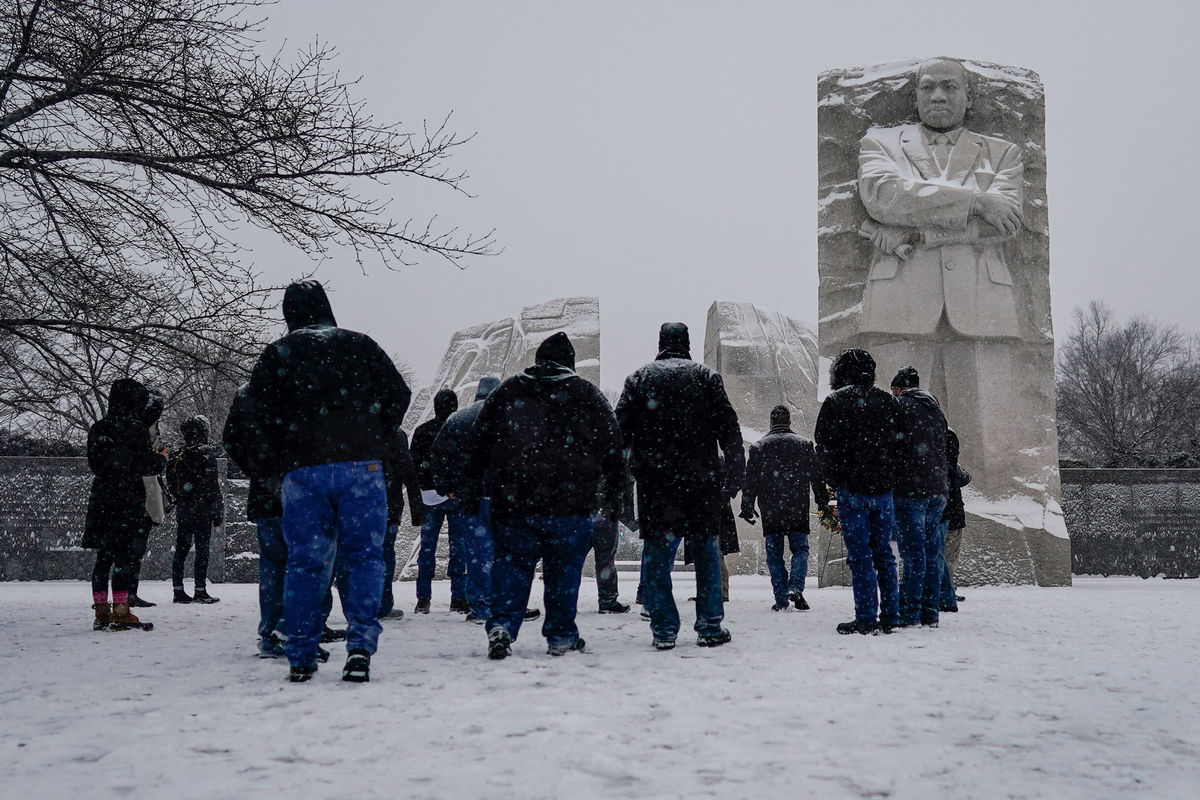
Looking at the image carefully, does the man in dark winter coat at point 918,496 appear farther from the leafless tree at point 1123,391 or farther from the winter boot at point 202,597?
the leafless tree at point 1123,391

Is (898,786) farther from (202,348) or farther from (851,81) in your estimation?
(851,81)

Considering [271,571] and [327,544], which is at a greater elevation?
[327,544]

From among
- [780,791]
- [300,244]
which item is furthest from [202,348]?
[780,791]

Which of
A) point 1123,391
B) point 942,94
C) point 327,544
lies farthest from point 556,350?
point 1123,391

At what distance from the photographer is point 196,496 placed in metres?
9.23

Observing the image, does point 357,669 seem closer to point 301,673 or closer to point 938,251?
point 301,673

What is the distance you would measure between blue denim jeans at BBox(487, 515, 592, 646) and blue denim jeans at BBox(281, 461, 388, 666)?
90cm

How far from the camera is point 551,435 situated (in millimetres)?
5328

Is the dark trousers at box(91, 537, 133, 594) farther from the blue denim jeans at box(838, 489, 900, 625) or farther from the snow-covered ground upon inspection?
the blue denim jeans at box(838, 489, 900, 625)

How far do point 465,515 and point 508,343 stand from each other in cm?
966

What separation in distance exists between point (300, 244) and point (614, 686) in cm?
487

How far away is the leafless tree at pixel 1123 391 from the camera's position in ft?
117

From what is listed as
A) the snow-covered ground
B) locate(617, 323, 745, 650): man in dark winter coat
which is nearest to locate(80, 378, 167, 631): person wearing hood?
the snow-covered ground

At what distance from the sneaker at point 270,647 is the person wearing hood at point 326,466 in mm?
894
